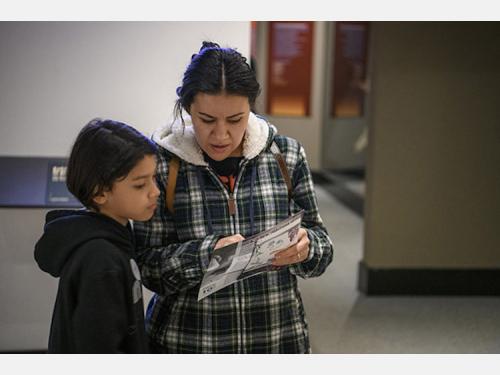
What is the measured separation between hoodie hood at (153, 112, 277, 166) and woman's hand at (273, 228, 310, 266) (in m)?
0.24

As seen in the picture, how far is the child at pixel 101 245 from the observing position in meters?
1.33

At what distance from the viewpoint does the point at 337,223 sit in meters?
7.52

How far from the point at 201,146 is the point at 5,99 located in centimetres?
127

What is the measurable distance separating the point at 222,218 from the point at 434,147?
10.9 feet

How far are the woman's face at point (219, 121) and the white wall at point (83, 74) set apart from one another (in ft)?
3.09


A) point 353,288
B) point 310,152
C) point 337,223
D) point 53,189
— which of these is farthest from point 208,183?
point 310,152

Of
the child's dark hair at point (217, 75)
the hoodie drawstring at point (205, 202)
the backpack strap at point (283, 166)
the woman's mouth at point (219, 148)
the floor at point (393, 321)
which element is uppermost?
the child's dark hair at point (217, 75)

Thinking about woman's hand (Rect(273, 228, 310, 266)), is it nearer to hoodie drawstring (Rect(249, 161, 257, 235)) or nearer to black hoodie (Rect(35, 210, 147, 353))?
hoodie drawstring (Rect(249, 161, 257, 235))

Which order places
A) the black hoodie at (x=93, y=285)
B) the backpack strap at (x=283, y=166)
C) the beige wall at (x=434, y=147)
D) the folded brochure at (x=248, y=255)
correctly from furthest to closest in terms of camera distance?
the beige wall at (x=434, y=147)
the backpack strap at (x=283, y=166)
the folded brochure at (x=248, y=255)
the black hoodie at (x=93, y=285)

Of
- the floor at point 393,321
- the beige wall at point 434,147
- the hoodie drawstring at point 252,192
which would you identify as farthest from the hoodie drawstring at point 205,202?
the beige wall at point 434,147

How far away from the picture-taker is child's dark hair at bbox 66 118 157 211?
1391 mm

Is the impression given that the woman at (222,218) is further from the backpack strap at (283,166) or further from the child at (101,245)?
the child at (101,245)

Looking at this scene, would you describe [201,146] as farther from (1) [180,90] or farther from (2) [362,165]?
(2) [362,165]

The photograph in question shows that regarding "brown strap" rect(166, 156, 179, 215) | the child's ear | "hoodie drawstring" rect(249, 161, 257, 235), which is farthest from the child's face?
"hoodie drawstring" rect(249, 161, 257, 235)
